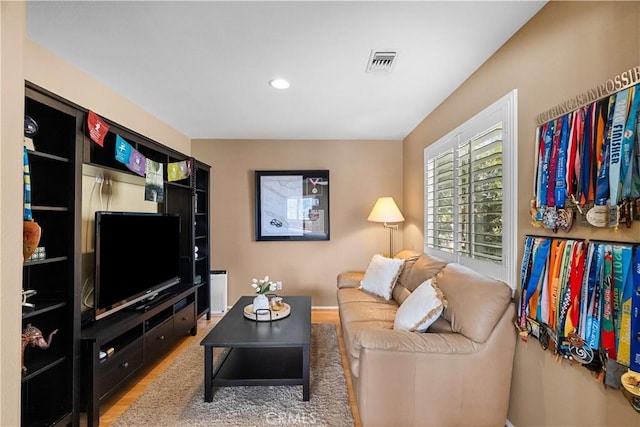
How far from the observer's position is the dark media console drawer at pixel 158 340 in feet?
7.87

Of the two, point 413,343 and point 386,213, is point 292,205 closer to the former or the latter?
point 386,213

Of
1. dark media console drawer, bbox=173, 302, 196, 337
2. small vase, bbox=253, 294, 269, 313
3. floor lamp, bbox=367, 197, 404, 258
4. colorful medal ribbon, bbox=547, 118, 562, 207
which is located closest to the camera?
colorful medal ribbon, bbox=547, 118, 562, 207

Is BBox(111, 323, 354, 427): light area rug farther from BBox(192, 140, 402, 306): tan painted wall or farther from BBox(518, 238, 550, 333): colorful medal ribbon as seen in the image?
BBox(192, 140, 402, 306): tan painted wall

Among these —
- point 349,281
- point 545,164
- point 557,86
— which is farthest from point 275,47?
point 349,281

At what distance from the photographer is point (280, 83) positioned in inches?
95.2

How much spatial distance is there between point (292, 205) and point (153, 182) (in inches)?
71.3

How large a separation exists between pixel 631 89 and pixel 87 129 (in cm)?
272

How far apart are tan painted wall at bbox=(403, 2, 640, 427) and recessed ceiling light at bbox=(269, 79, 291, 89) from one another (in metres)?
1.49

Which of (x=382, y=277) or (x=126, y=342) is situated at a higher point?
(x=382, y=277)

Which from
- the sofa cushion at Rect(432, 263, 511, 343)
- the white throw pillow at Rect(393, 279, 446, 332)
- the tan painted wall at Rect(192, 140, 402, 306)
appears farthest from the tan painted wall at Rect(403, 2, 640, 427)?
the tan painted wall at Rect(192, 140, 402, 306)

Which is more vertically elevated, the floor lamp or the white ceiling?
the white ceiling

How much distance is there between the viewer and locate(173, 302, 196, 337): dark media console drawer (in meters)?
2.89

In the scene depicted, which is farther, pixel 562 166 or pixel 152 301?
pixel 152 301

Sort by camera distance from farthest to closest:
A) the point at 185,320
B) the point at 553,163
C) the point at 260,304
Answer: the point at 185,320, the point at 260,304, the point at 553,163
